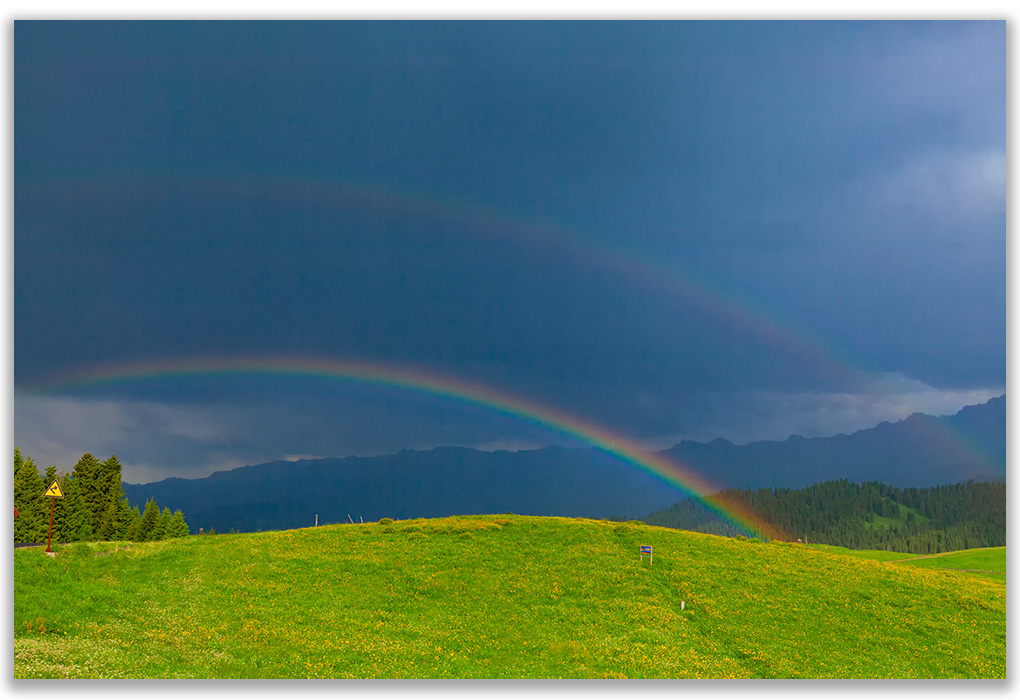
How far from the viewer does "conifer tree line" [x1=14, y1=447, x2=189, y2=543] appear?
101ft

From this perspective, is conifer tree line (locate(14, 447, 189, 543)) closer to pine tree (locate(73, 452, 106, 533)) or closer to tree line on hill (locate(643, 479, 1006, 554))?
pine tree (locate(73, 452, 106, 533))

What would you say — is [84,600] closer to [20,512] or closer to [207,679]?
[207,679]

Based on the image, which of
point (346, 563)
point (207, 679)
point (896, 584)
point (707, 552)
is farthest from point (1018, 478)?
point (207, 679)

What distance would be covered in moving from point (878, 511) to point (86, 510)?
17592 cm

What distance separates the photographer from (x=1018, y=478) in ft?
82.7

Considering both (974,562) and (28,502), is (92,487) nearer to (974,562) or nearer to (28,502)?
(28,502)

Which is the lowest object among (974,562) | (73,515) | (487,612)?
(974,562)

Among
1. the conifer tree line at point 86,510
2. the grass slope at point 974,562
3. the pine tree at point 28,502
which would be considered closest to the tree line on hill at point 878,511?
the grass slope at point 974,562

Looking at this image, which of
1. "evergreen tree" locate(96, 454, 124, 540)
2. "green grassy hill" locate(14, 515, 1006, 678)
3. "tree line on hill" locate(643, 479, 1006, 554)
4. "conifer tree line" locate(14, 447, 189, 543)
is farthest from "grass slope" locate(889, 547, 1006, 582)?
"tree line on hill" locate(643, 479, 1006, 554)

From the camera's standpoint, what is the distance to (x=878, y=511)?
511 ft

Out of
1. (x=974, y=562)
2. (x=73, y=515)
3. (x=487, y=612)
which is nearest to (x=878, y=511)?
(x=974, y=562)

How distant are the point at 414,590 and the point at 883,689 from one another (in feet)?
62.4

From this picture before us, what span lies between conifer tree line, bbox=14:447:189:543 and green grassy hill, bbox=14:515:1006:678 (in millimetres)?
2296

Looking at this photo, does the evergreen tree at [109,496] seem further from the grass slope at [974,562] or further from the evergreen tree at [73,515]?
the grass slope at [974,562]
